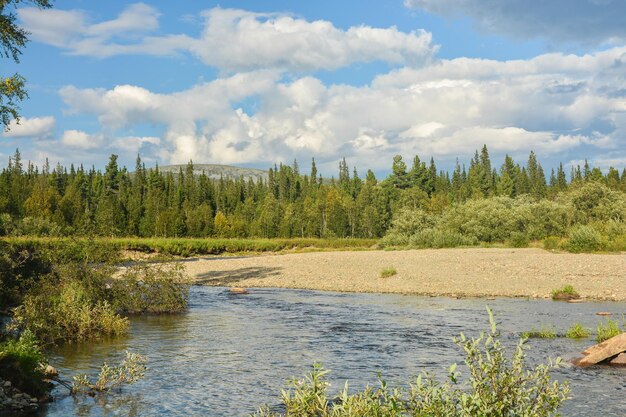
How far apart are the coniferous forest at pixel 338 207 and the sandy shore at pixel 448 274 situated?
887 centimetres

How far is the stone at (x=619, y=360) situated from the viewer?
14719 mm

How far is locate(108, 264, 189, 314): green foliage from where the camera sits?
24266 millimetres

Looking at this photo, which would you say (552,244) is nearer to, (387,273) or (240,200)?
(387,273)

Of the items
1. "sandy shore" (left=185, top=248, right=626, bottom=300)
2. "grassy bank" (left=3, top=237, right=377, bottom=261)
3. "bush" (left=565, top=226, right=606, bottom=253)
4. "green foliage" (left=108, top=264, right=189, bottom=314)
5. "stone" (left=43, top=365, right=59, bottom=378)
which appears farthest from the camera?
"bush" (left=565, top=226, right=606, bottom=253)

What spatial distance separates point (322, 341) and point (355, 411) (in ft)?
39.0

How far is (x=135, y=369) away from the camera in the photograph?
41.4 feet

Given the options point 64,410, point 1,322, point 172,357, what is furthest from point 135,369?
point 1,322

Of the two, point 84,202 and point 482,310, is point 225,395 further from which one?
point 84,202

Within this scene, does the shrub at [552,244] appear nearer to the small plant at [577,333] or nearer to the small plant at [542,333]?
the small plant at [542,333]

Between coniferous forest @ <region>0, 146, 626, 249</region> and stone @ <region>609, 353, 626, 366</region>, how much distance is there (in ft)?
65.6

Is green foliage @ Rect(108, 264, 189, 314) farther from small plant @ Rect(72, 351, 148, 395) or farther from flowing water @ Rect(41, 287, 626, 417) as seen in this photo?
small plant @ Rect(72, 351, 148, 395)

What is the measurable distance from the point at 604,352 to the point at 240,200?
135 meters

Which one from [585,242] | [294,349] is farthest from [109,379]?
[585,242]

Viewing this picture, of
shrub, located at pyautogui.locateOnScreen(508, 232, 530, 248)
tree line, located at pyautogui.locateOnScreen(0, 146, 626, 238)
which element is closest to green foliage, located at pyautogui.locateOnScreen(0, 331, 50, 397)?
shrub, located at pyautogui.locateOnScreen(508, 232, 530, 248)
